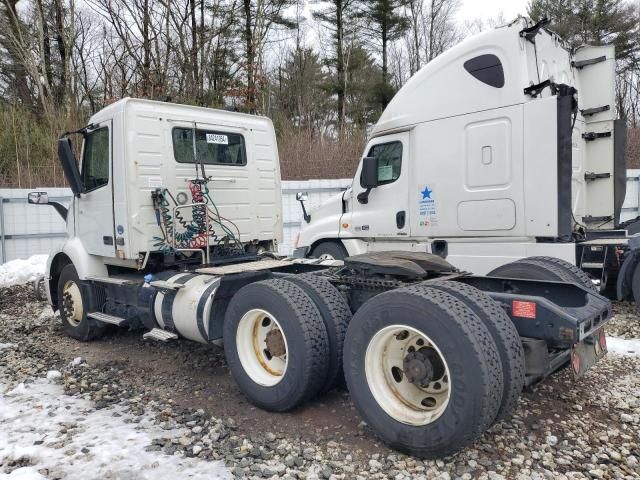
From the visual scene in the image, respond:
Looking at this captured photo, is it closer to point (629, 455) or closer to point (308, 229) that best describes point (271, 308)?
point (629, 455)

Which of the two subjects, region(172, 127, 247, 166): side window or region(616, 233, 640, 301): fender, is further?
region(616, 233, 640, 301): fender

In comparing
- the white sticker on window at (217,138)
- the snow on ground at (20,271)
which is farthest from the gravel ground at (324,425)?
the snow on ground at (20,271)

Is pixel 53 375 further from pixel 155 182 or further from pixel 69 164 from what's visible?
pixel 69 164

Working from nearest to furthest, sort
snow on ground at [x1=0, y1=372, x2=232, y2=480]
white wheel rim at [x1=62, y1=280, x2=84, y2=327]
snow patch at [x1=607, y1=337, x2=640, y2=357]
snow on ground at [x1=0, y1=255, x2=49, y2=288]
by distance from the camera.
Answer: snow on ground at [x1=0, y1=372, x2=232, y2=480] → snow patch at [x1=607, y1=337, x2=640, y2=357] → white wheel rim at [x1=62, y1=280, x2=84, y2=327] → snow on ground at [x1=0, y1=255, x2=49, y2=288]

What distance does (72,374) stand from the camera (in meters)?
5.16

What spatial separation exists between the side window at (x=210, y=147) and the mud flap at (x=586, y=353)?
4237 mm

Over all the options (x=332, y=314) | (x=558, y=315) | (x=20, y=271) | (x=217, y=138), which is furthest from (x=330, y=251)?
(x=20, y=271)

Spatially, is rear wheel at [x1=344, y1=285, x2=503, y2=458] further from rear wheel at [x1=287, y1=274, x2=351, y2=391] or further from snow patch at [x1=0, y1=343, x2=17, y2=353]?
snow patch at [x1=0, y1=343, x2=17, y2=353]

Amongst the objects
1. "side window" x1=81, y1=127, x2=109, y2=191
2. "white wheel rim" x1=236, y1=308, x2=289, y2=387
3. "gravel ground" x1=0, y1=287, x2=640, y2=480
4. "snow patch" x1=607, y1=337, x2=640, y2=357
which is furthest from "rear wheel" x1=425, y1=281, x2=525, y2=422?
"side window" x1=81, y1=127, x2=109, y2=191

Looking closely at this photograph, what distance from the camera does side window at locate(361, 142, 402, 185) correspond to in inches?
295

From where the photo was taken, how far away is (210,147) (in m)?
6.09

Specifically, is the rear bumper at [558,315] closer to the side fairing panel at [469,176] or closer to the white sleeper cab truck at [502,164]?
the white sleeper cab truck at [502,164]

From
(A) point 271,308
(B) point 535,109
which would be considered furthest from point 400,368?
(B) point 535,109

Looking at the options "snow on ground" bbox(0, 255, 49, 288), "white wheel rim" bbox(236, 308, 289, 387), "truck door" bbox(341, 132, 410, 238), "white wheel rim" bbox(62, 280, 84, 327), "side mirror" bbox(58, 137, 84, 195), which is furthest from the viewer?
"snow on ground" bbox(0, 255, 49, 288)
